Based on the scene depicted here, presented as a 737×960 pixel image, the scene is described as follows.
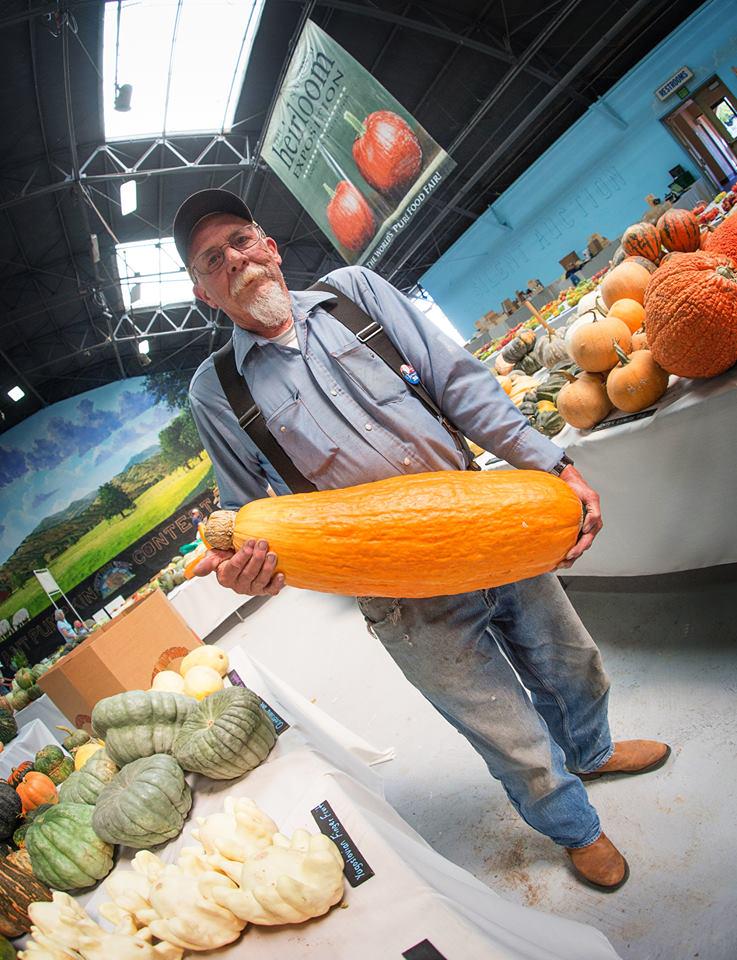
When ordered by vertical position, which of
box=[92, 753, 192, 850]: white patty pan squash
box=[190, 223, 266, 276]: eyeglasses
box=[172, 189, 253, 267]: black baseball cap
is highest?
box=[172, 189, 253, 267]: black baseball cap

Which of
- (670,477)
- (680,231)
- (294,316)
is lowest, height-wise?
(670,477)

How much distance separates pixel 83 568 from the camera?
470 inches

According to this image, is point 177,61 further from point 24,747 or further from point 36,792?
point 36,792

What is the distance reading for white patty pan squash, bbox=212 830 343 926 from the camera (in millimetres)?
961

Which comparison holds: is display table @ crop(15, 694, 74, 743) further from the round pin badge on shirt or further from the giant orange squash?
the round pin badge on shirt

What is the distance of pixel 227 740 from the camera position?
162cm

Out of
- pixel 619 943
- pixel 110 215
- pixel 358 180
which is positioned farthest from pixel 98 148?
pixel 619 943

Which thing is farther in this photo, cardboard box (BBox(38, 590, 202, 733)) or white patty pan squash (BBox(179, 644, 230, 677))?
cardboard box (BBox(38, 590, 202, 733))

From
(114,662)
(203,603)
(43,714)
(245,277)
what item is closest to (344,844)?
(245,277)

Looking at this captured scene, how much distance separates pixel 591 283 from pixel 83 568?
11.8 m

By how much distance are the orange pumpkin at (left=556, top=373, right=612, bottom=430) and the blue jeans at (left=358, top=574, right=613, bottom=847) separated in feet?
3.49

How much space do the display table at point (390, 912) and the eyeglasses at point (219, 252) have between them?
1415 millimetres

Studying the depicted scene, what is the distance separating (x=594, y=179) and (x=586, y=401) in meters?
11.1

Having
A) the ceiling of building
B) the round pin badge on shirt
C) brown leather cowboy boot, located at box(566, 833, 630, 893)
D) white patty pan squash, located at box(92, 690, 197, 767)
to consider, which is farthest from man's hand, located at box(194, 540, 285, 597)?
the ceiling of building
